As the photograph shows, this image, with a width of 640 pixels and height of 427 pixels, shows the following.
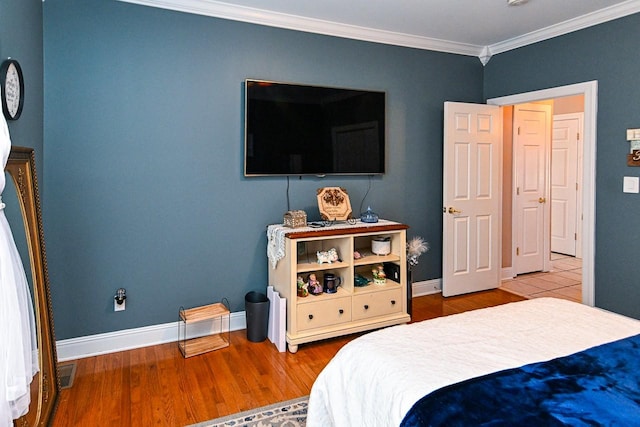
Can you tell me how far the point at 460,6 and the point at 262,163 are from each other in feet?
6.50

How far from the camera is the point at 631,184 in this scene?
132 inches

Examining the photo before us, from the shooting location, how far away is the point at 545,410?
1214 millimetres

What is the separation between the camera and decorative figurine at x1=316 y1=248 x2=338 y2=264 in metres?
3.37

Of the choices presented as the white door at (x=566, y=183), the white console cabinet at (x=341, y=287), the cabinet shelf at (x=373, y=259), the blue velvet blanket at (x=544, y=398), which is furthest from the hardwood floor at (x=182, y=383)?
the white door at (x=566, y=183)

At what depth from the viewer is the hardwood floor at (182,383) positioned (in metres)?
2.37

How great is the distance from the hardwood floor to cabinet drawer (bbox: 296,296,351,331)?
17 centimetres

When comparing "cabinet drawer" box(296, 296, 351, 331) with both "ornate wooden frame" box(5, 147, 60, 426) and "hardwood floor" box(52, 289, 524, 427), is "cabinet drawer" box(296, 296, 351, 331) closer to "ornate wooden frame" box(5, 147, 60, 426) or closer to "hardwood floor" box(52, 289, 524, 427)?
"hardwood floor" box(52, 289, 524, 427)

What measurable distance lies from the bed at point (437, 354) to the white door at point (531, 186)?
3.48 meters

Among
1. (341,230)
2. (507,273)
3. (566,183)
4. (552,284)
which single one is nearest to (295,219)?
(341,230)

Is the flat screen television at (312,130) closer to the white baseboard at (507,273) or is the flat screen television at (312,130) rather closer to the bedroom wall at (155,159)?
the bedroom wall at (155,159)

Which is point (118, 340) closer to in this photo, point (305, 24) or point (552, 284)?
point (305, 24)

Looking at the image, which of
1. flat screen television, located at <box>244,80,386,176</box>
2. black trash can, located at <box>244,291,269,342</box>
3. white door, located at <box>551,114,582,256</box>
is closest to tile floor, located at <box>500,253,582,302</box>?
white door, located at <box>551,114,582,256</box>

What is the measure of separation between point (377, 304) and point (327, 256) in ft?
1.91

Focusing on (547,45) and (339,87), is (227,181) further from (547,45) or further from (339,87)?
(547,45)
